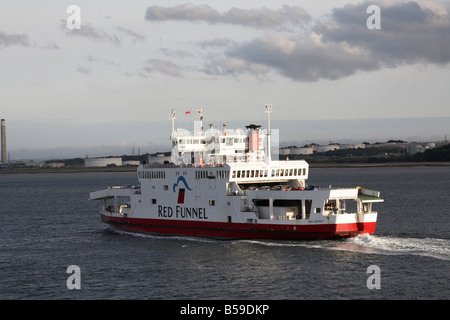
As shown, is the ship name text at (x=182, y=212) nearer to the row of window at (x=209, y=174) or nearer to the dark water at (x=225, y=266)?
the dark water at (x=225, y=266)

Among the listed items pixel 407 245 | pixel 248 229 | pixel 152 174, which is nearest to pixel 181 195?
pixel 152 174

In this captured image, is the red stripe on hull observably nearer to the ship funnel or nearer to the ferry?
the ferry

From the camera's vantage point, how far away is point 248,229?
51.1 m

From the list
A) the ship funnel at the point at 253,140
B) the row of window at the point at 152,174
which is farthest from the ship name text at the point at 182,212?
the ship funnel at the point at 253,140

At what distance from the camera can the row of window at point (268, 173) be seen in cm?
5319

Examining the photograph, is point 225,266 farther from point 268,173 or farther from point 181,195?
point 181,195

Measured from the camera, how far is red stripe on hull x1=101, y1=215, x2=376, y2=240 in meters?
48.3

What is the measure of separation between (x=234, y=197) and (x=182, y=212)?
20.1ft

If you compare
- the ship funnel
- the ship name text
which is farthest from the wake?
the ship funnel

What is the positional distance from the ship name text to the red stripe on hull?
0.48 m

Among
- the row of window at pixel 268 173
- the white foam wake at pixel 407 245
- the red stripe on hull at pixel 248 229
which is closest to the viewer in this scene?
the white foam wake at pixel 407 245

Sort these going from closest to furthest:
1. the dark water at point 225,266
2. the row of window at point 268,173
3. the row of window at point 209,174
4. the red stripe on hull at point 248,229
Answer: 1. the dark water at point 225,266
2. the red stripe on hull at point 248,229
3. the row of window at point 209,174
4. the row of window at point 268,173

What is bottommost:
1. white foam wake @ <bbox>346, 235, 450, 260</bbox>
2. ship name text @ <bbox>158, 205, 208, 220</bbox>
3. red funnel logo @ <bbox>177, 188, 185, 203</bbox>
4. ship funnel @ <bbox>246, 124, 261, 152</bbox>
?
white foam wake @ <bbox>346, 235, 450, 260</bbox>
